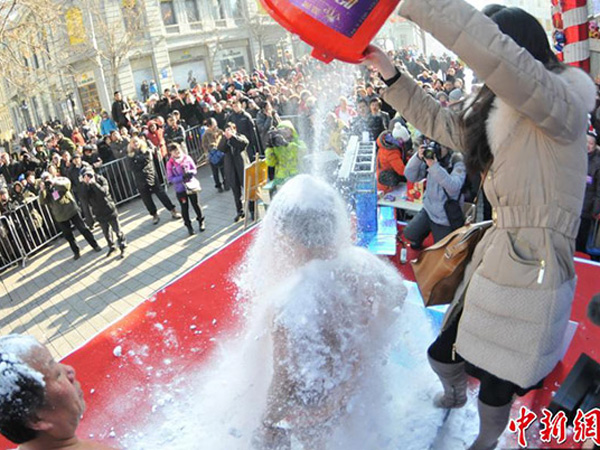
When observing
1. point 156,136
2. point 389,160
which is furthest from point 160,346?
point 156,136

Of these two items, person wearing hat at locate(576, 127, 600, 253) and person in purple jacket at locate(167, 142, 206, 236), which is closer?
person wearing hat at locate(576, 127, 600, 253)

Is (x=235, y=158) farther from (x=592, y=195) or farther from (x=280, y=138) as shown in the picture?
(x=592, y=195)

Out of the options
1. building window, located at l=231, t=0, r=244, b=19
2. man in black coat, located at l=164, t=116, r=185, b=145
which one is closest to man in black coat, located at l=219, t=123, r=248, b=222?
man in black coat, located at l=164, t=116, r=185, b=145

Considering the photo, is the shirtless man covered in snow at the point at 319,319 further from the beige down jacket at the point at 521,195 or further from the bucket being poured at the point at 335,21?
the bucket being poured at the point at 335,21

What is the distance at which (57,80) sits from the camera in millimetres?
31531

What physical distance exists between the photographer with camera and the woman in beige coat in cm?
242

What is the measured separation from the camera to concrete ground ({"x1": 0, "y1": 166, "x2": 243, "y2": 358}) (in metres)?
5.83

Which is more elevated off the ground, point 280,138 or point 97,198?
point 280,138

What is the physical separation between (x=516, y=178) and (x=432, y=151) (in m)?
2.90

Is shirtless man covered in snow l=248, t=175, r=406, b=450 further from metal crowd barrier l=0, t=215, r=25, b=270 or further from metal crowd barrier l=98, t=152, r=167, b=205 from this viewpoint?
metal crowd barrier l=98, t=152, r=167, b=205

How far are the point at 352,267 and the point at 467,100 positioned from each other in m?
0.88

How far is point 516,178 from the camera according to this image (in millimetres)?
1455

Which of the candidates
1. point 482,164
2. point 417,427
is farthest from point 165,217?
point 482,164

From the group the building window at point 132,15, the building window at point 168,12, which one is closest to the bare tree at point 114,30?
the building window at point 132,15
